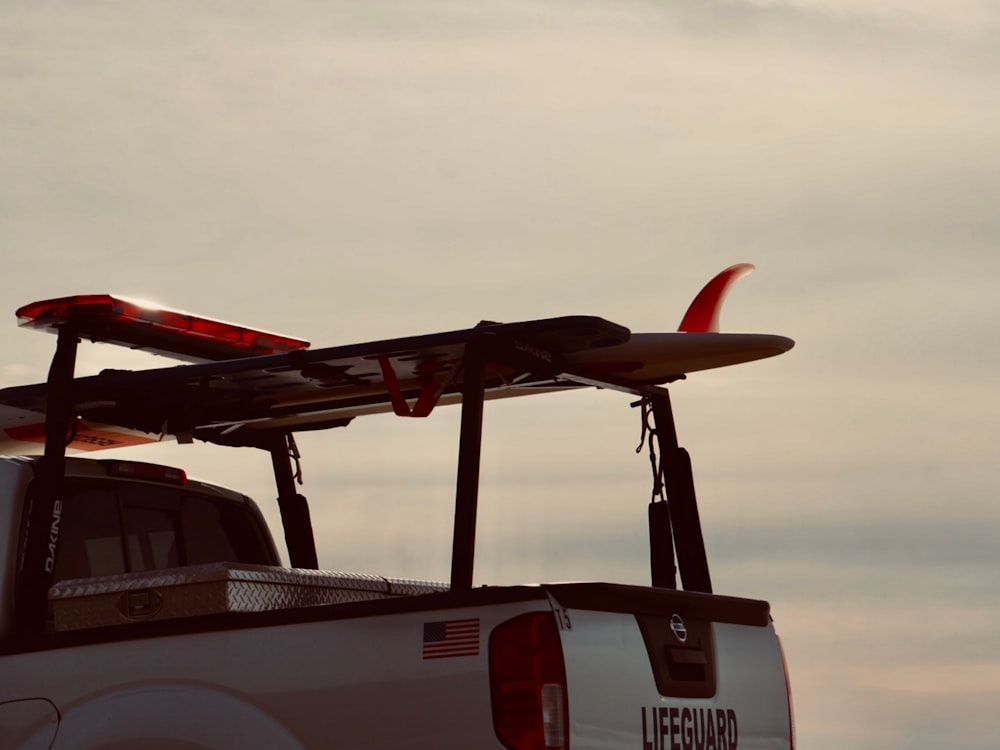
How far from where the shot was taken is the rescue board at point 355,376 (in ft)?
19.3

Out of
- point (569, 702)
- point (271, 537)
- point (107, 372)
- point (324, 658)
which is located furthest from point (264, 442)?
point (569, 702)

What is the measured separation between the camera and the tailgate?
17.1ft

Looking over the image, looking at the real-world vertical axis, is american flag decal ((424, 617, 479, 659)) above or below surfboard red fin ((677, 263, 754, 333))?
below

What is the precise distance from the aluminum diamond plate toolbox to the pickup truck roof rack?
8.1 inches

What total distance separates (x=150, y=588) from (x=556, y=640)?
65.3 inches

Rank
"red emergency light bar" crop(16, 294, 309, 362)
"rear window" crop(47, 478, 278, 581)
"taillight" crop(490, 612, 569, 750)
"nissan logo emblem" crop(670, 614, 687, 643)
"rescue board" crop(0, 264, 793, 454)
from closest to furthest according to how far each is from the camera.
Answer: "taillight" crop(490, 612, 569, 750)
"nissan logo emblem" crop(670, 614, 687, 643)
"rescue board" crop(0, 264, 793, 454)
"red emergency light bar" crop(16, 294, 309, 362)
"rear window" crop(47, 478, 278, 581)

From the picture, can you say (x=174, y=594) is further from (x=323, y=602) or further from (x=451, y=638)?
(x=451, y=638)

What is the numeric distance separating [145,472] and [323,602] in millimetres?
1163

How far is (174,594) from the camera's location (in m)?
5.97

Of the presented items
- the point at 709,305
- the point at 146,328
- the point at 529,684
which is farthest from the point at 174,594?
the point at 709,305

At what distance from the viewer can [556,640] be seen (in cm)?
511

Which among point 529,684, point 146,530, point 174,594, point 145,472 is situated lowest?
point 529,684

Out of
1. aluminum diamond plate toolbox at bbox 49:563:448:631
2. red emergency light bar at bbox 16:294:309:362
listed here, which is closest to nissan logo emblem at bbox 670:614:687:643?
aluminum diamond plate toolbox at bbox 49:563:448:631

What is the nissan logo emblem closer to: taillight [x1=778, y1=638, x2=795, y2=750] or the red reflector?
taillight [x1=778, y1=638, x2=795, y2=750]
